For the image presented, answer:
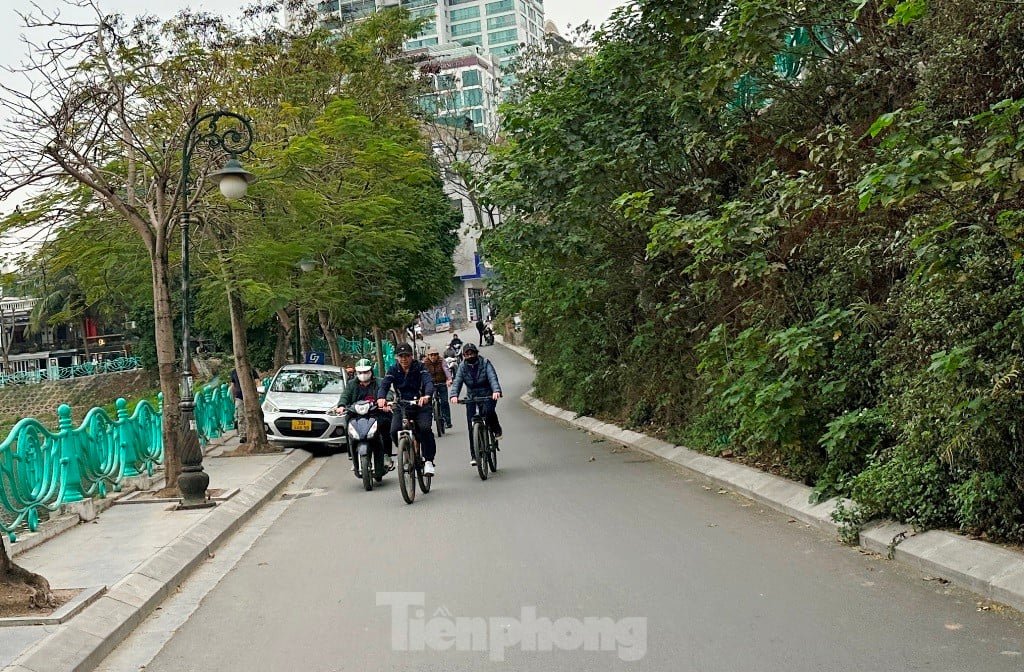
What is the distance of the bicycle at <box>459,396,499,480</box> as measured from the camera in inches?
564

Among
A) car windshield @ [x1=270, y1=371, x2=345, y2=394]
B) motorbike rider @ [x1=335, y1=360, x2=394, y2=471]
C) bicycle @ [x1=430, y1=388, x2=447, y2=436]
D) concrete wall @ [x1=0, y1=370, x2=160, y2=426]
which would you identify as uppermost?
motorbike rider @ [x1=335, y1=360, x2=394, y2=471]

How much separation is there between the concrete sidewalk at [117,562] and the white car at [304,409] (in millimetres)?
5252

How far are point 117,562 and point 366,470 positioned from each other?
5.11 metres

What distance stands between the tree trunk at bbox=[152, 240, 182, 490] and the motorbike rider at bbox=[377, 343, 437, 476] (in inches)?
118

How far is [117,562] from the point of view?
927 cm

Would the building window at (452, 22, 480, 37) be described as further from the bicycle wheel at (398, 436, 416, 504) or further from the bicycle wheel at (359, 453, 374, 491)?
the bicycle wheel at (398, 436, 416, 504)

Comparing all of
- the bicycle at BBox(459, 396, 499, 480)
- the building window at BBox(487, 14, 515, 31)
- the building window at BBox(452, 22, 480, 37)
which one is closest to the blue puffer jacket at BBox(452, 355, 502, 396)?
the bicycle at BBox(459, 396, 499, 480)

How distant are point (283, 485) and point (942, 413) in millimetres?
11124

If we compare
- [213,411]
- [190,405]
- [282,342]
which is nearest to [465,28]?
[282,342]

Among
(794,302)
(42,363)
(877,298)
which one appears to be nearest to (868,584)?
(877,298)

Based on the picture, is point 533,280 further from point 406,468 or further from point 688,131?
point 406,468

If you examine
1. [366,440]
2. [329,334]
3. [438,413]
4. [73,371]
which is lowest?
[438,413]

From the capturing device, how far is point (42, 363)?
75875 millimetres

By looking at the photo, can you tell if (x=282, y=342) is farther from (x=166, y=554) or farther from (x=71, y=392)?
(x=71, y=392)
